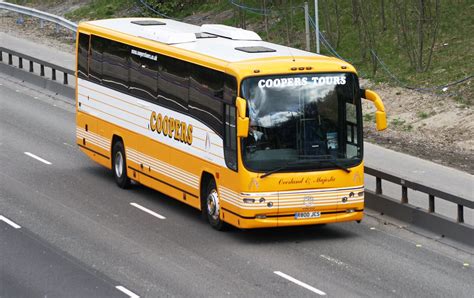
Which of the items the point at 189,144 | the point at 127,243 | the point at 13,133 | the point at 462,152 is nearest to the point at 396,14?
the point at 462,152

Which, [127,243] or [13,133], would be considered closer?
[127,243]

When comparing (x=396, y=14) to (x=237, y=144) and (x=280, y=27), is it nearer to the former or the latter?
(x=280, y=27)

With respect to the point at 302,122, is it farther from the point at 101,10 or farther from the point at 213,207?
the point at 101,10

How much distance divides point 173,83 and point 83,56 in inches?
188

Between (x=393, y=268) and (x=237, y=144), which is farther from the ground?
(x=237, y=144)

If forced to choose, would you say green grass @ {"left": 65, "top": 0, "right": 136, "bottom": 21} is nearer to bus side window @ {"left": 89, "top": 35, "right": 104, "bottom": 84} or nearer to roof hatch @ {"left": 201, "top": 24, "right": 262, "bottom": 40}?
bus side window @ {"left": 89, "top": 35, "right": 104, "bottom": 84}

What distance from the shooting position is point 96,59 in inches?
1031

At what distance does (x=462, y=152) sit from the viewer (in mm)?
27156

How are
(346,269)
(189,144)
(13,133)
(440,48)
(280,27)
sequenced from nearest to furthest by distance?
(346,269), (189,144), (13,133), (440,48), (280,27)

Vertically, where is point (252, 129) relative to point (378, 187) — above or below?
above

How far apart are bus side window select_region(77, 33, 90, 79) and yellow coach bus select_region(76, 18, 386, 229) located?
3.26m

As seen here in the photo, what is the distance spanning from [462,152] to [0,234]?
1110 centimetres

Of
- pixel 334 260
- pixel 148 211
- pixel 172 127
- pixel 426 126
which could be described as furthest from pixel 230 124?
pixel 426 126

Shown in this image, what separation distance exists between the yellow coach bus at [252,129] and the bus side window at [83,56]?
10.7ft
